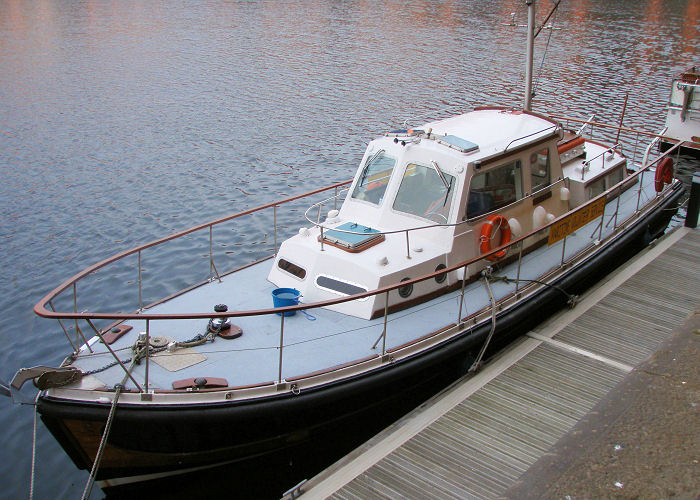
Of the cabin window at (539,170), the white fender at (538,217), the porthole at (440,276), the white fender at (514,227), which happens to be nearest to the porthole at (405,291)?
the porthole at (440,276)

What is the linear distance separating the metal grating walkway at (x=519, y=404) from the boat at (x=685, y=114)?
37.6ft

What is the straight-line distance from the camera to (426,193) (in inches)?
374

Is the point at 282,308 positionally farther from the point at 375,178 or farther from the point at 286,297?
the point at 375,178

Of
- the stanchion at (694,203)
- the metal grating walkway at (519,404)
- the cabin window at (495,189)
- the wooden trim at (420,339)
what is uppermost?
the cabin window at (495,189)

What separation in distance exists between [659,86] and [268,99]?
16020 mm

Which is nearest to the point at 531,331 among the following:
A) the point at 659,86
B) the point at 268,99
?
the point at 268,99

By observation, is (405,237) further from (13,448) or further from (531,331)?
(13,448)

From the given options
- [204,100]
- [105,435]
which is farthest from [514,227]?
[204,100]

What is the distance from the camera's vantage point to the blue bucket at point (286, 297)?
27.9 ft

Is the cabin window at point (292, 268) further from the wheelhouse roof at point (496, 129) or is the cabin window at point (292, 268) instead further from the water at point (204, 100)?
the water at point (204, 100)

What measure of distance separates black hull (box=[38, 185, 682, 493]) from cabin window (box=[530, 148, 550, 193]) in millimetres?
2420

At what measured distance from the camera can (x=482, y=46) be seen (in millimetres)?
35031

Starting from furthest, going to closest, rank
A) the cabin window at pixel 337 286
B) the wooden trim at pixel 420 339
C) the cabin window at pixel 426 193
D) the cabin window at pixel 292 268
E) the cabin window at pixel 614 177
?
the cabin window at pixel 614 177, the cabin window at pixel 426 193, the cabin window at pixel 292 268, the cabin window at pixel 337 286, the wooden trim at pixel 420 339

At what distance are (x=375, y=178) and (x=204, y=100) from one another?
16.7 m
